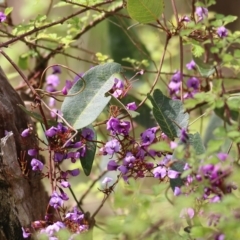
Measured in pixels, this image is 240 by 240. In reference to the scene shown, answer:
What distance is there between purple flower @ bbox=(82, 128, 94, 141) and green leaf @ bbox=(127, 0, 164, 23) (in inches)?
8.3

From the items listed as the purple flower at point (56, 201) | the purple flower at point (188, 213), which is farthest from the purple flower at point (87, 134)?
the purple flower at point (188, 213)

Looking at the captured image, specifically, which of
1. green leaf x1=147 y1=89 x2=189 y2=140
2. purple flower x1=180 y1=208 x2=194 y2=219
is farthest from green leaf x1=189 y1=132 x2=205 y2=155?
purple flower x1=180 y1=208 x2=194 y2=219

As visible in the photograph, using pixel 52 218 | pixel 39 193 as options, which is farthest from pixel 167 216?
pixel 39 193

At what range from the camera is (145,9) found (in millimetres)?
1076

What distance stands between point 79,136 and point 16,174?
117 mm

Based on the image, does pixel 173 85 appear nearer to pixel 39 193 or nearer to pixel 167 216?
pixel 39 193

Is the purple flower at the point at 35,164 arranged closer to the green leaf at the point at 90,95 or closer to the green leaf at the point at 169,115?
the green leaf at the point at 90,95

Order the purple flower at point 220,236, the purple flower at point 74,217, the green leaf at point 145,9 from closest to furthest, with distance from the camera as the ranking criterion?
the purple flower at point 220,236 → the purple flower at point 74,217 → the green leaf at point 145,9

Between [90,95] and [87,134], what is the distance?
2.6 inches

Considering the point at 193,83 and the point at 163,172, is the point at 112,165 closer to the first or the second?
the point at 163,172

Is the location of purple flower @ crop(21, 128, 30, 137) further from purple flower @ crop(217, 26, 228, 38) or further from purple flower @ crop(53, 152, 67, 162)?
purple flower @ crop(217, 26, 228, 38)

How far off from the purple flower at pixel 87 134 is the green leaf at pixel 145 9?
21cm

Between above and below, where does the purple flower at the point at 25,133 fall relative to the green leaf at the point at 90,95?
below

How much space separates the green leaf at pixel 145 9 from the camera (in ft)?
3.50
